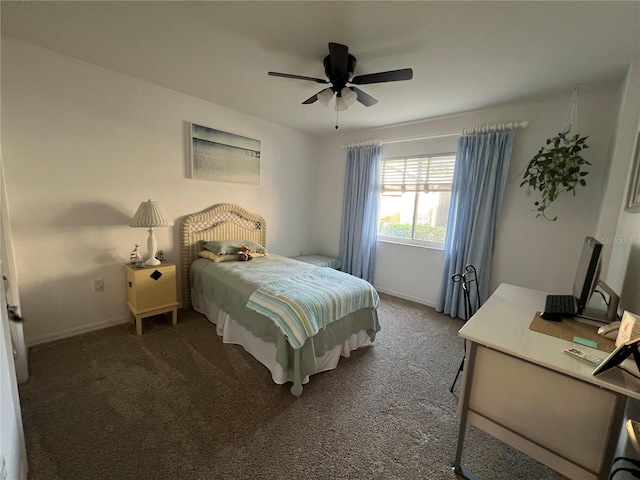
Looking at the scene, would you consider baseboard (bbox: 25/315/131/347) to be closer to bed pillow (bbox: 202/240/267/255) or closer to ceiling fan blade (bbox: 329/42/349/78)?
bed pillow (bbox: 202/240/267/255)

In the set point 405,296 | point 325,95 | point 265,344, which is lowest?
point 405,296

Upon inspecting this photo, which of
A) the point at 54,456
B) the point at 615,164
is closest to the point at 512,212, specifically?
the point at 615,164

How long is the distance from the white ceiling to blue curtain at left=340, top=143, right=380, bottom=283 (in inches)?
52.0

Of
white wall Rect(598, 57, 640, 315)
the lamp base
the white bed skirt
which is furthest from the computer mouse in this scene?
the lamp base

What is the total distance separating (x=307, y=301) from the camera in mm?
1952

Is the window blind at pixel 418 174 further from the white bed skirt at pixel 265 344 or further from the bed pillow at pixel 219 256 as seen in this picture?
the bed pillow at pixel 219 256

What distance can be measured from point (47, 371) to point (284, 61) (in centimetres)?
314

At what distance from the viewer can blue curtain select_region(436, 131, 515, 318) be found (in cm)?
291

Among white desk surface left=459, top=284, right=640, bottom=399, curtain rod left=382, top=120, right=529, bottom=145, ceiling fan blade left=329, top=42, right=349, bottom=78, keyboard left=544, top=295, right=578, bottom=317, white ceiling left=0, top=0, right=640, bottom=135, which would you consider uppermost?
white ceiling left=0, top=0, right=640, bottom=135

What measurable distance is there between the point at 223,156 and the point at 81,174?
1.47m

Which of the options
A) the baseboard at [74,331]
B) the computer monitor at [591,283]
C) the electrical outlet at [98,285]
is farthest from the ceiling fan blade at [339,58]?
the baseboard at [74,331]

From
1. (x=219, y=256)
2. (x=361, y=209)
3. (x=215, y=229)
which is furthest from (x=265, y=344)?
(x=361, y=209)

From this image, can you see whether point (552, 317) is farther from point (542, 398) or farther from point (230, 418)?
point (230, 418)

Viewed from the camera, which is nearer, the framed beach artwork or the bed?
the bed
